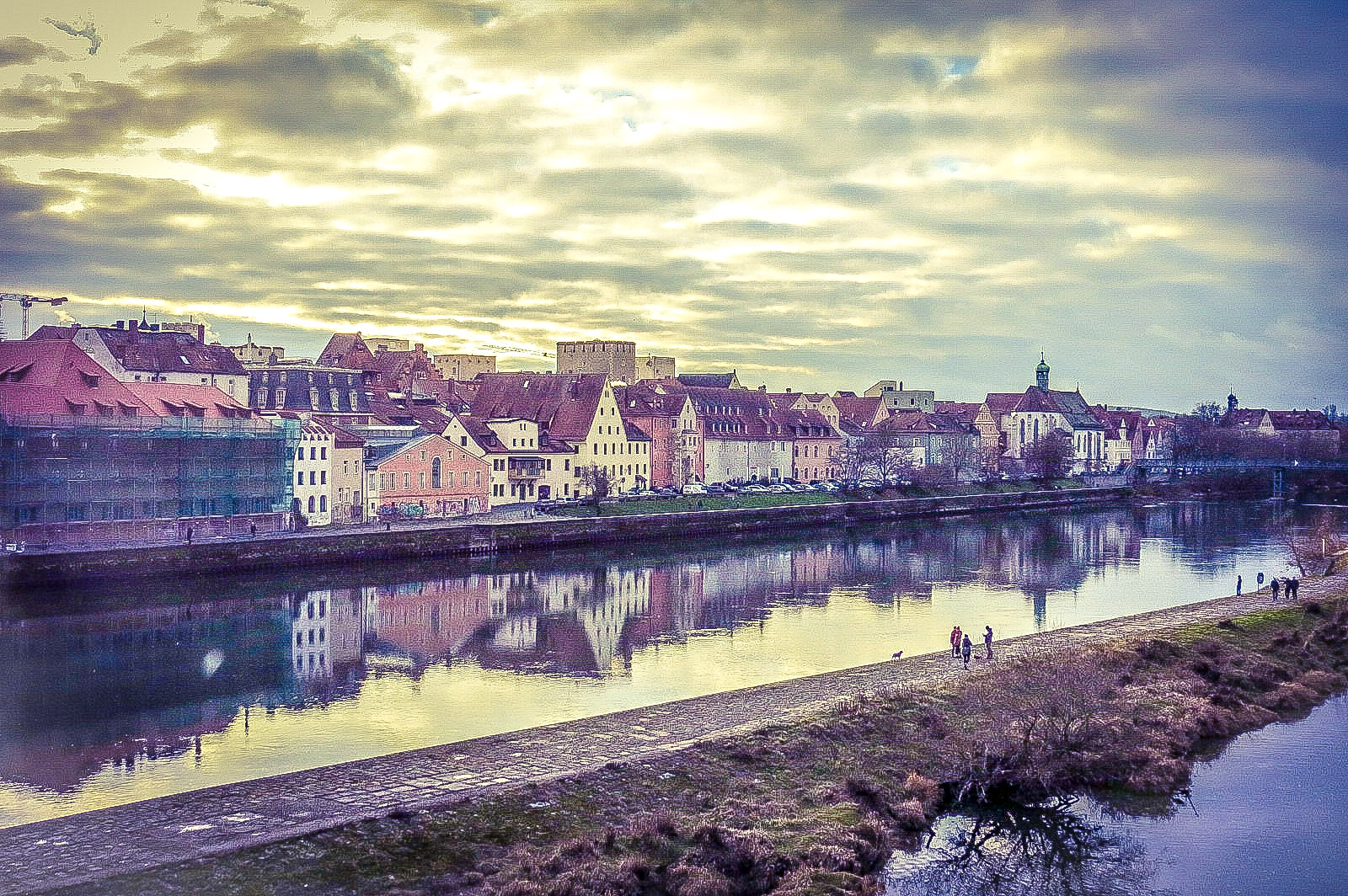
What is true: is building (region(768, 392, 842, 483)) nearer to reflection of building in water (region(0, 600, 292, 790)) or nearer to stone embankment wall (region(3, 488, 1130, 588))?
stone embankment wall (region(3, 488, 1130, 588))

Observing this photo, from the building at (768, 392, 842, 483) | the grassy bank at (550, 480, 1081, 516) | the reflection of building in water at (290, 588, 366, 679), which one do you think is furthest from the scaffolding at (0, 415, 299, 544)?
the building at (768, 392, 842, 483)

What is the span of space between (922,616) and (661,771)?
66.7 ft

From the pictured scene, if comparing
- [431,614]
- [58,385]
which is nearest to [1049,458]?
[431,614]

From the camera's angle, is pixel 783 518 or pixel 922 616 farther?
pixel 783 518

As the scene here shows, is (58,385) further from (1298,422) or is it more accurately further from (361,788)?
(1298,422)

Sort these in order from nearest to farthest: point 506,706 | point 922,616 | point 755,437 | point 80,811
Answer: point 80,811 → point 506,706 → point 922,616 → point 755,437

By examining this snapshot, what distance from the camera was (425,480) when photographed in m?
55.8

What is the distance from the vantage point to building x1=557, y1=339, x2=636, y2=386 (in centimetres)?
9988

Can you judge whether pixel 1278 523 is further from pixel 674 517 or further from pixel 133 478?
pixel 133 478

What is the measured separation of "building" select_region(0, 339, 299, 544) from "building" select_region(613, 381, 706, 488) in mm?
28868

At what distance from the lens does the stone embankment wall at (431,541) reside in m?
38.9

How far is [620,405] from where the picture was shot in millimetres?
76500

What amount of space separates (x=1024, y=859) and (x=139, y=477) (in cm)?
3630

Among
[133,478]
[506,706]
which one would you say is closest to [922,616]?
[506,706]
